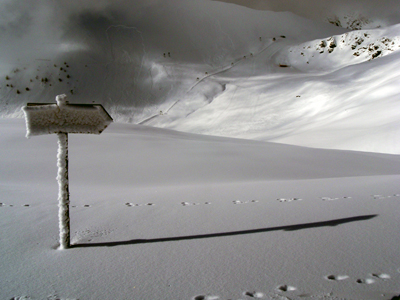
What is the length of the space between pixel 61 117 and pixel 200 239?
0.96m

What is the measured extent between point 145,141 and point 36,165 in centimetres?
181

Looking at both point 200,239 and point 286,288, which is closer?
point 286,288

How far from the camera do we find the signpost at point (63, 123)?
1.64 m

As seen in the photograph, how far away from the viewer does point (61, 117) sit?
1.68 metres

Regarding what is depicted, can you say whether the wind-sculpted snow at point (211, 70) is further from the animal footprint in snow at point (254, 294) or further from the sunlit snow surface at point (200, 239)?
the animal footprint in snow at point (254, 294)

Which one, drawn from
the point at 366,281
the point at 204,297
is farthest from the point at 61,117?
the point at 366,281

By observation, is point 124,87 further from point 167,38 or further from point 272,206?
point 272,206

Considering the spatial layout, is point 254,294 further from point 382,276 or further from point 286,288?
point 382,276

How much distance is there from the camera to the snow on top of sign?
5.38ft

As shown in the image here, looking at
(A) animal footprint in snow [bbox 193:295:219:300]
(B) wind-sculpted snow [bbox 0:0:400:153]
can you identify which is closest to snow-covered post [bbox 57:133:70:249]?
(A) animal footprint in snow [bbox 193:295:219:300]

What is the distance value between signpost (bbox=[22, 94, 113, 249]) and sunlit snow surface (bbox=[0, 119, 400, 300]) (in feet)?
0.62

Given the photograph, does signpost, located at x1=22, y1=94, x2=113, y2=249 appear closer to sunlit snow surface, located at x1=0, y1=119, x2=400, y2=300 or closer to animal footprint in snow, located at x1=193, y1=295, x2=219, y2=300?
sunlit snow surface, located at x1=0, y1=119, x2=400, y2=300

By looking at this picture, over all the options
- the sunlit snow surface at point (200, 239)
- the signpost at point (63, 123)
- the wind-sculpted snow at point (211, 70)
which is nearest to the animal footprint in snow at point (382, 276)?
the sunlit snow surface at point (200, 239)

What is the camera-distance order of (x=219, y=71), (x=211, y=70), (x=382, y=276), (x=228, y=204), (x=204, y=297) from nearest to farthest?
1. (x=204, y=297)
2. (x=382, y=276)
3. (x=228, y=204)
4. (x=219, y=71)
5. (x=211, y=70)
